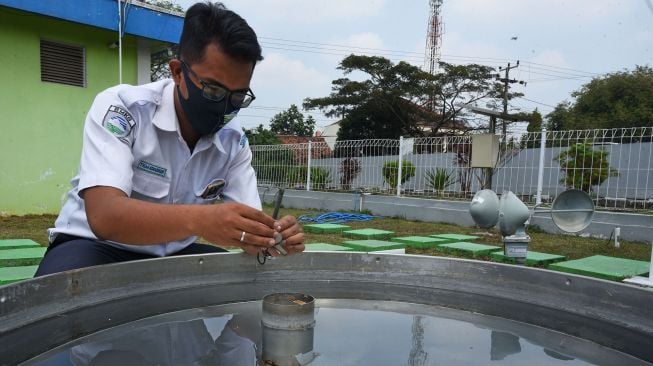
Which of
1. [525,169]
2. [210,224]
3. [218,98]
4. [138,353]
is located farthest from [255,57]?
[525,169]

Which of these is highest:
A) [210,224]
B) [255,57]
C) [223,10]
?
[223,10]

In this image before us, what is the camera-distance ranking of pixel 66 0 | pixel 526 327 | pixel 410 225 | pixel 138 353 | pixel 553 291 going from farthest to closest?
pixel 410 225, pixel 66 0, pixel 553 291, pixel 526 327, pixel 138 353

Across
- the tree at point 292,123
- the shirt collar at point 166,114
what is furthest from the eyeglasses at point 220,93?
the tree at point 292,123

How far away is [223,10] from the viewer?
3.99ft

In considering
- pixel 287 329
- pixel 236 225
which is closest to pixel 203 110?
pixel 236 225

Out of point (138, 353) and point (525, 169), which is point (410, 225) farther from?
point (138, 353)

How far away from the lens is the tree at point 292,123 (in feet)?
99.9

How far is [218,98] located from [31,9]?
5.25 m

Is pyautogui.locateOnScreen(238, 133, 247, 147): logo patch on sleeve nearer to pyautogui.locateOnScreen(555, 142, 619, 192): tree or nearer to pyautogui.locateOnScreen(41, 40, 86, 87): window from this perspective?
pyautogui.locateOnScreen(41, 40, 86, 87): window

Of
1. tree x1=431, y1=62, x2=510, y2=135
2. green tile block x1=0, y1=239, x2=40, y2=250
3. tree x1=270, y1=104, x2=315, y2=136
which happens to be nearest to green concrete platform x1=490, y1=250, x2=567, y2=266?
green tile block x1=0, y1=239, x2=40, y2=250

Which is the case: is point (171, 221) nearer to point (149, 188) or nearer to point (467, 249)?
point (149, 188)

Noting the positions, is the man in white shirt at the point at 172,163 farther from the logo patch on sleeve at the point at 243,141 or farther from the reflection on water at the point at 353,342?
the reflection on water at the point at 353,342

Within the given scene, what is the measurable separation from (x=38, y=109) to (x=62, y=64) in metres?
0.67

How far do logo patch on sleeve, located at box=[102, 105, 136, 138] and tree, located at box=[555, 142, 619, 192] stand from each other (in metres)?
6.13
